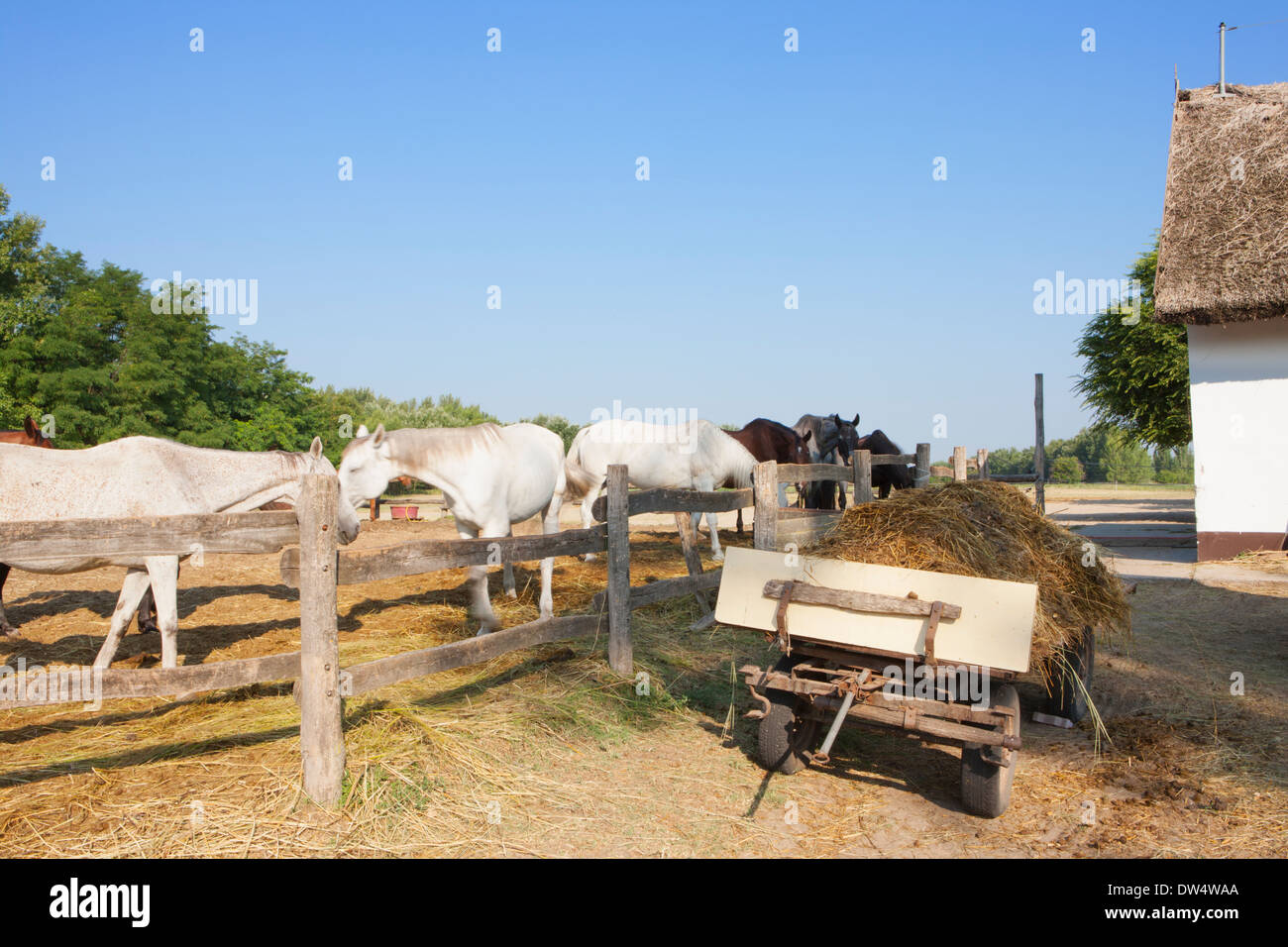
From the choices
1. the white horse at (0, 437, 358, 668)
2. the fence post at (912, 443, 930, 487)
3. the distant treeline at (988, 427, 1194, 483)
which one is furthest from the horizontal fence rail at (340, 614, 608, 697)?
the distant treeline at (988, 427, 1194, 483)

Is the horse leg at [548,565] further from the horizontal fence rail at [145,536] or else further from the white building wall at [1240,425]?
the white building wall at [1240,425]

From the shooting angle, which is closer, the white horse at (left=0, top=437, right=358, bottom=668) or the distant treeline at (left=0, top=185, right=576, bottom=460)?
the white horse at (left=0, top=437, right=358, bottom=668)

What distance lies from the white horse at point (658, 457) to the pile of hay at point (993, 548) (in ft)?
19.9

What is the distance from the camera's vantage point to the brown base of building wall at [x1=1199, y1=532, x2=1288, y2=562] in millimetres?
10961

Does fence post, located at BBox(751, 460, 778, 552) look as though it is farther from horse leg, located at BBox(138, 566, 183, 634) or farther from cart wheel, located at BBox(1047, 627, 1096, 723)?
horse leg, located at BBox(138, 566, 183, 634)

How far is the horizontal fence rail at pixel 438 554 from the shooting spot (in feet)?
12.0

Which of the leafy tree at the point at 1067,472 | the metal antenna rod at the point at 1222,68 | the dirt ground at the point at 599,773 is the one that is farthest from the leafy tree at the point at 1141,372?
the leafy tree at the point at 1067,472

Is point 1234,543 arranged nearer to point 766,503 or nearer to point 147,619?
point 766,503

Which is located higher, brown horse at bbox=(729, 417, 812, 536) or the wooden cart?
brown horse at bbox=(729, 417, 812, 536)

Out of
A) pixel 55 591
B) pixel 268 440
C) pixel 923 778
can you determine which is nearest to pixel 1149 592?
pixel 923 778

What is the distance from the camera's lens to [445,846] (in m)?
3.34

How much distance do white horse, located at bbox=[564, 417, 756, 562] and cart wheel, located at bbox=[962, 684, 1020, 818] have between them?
7.11m

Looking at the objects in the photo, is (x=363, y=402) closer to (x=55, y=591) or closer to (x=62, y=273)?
(x=62, y=273)

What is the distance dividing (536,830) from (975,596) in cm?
230
